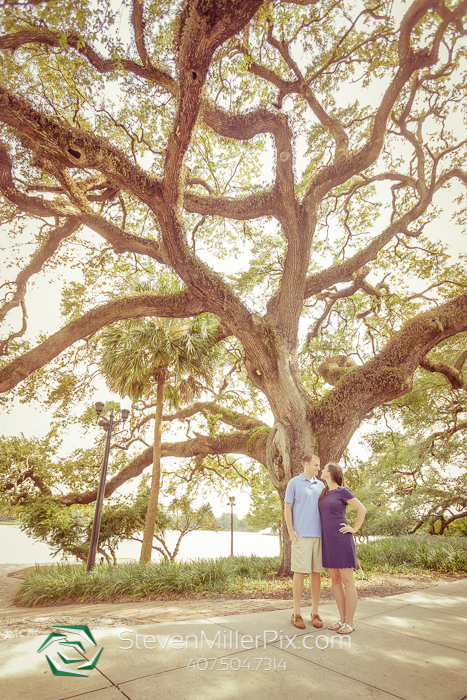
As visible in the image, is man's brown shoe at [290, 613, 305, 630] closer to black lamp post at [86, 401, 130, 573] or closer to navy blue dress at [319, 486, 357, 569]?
navy blue dress at [319, 486, 357, 569]

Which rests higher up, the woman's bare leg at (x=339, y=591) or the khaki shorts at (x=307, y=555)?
the khaki shorts at (x=307, y=555)

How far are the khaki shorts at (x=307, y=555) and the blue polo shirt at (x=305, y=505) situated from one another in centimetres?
7

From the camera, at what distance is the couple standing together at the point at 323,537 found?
3.21m

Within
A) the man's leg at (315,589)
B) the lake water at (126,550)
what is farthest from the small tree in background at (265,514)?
the man's leg at (315,589)

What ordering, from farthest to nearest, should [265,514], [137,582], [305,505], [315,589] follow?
[265,514]
[137,582]
[305,505]
[315,589]

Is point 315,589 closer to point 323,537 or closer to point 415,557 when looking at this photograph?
point 323,537

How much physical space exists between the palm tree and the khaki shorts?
250 inches

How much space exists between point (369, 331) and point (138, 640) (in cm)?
1043

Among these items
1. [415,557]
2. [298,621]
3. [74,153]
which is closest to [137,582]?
[298,621]

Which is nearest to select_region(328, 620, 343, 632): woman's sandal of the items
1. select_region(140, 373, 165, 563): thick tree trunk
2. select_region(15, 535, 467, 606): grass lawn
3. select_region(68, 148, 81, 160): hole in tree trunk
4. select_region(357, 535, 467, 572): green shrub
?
select_region(15, 535, 467, 606): grass lawn

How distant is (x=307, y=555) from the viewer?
3.37 m

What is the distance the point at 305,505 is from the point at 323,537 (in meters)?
0.33

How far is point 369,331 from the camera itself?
11320 mm

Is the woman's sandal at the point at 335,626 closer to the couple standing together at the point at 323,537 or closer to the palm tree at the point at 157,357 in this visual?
the couple standing together at the point at 323,537
